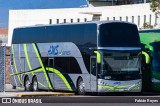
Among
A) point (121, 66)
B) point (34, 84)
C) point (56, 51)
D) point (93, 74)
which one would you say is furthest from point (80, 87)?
point (34, 84)

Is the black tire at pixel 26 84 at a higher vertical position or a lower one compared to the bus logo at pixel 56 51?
lower

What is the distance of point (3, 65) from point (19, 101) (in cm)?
1703

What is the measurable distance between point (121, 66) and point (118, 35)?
5.38 ft

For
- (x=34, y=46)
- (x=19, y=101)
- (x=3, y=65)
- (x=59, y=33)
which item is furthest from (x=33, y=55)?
(x=19, y=101)

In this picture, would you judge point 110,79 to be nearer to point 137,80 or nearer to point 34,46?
point 137,80

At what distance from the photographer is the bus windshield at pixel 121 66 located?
100 ft

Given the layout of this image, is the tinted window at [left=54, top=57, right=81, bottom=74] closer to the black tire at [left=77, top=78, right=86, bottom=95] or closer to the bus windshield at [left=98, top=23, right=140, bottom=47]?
the black tire at [left=77, top=78, right=86, bottom=95]

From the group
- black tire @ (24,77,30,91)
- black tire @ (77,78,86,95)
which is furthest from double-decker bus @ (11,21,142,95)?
black tire @ (24,77,30,91)

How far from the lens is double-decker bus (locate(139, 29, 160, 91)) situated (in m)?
33.6

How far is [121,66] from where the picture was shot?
3092 centimetres

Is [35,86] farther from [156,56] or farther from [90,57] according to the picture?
[156,56]

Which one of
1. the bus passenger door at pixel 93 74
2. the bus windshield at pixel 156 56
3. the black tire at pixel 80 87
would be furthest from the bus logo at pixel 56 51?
the bus windshield at pixel 156 56

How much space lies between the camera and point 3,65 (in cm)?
3003

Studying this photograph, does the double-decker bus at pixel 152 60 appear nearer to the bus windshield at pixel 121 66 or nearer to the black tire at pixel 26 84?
the bus windshield at pixel 121 66
